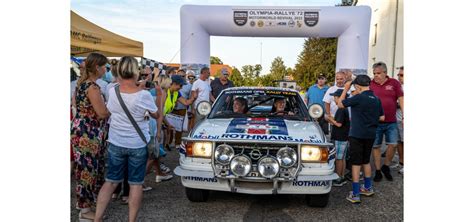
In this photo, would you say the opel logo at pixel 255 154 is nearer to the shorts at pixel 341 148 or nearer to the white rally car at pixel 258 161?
the white rally car at pixel 258 161

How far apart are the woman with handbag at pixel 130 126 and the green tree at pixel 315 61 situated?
111 ft

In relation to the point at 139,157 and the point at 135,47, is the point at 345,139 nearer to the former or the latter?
the point at 139,157

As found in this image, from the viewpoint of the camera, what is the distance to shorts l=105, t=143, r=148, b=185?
3168 mm

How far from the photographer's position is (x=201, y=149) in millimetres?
3898

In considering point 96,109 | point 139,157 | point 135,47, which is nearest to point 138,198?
point 139,157

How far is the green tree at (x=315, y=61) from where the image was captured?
120 ft

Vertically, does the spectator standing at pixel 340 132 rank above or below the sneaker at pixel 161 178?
above

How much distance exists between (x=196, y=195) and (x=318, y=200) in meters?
1.43

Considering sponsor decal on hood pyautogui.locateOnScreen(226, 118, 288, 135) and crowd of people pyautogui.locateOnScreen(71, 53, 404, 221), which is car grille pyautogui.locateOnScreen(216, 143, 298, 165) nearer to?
sponsor decal on hood pyautogui.locateOnScreen(226, 118, 288, 135)

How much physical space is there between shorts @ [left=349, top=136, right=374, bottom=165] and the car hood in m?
0.53

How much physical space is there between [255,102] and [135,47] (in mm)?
5389

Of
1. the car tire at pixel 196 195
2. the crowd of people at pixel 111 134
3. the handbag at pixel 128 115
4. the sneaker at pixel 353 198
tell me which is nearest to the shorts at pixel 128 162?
the crowd of people at pixel 111 134

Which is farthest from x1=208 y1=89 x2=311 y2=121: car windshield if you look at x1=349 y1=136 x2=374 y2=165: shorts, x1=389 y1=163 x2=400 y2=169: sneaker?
x1=389 y1=163 x2=400 y2=169: sneaker

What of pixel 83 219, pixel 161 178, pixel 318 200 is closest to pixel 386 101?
pixel 318 200
